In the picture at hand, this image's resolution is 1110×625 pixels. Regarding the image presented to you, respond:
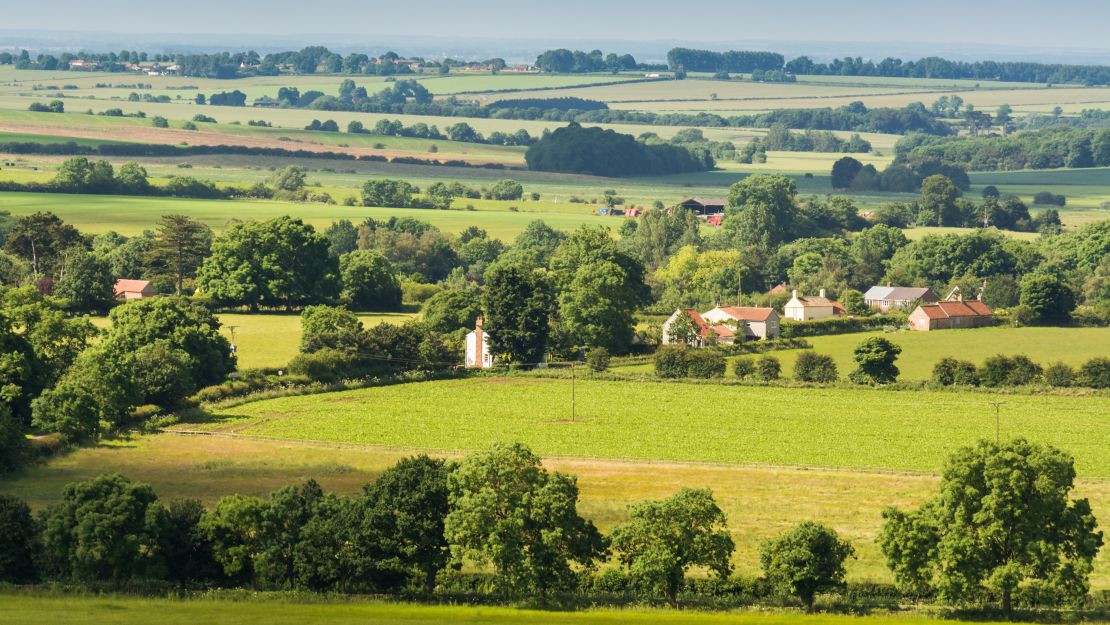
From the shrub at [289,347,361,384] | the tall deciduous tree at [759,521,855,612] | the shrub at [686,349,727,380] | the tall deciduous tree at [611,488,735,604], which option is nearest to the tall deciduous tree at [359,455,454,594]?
the tall deciduous tree at [611,488,735,604]

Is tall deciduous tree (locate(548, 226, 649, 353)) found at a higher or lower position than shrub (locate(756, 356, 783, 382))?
higher

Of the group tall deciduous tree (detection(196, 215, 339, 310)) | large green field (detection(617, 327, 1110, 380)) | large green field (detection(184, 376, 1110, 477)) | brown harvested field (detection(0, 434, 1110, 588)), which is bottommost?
large green field (detection(617, 327, 1110, 380))

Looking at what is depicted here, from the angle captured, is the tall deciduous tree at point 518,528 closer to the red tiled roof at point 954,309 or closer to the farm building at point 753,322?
the farm building at point 753,322

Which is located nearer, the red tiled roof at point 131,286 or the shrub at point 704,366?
the shrub at point 704,366

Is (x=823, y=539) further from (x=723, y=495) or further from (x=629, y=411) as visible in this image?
(x=629, y=411)

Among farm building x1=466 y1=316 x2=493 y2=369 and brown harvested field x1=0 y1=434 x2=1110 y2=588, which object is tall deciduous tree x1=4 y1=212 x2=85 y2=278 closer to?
farm building x1=466 y1=316 x2=493 y2=369

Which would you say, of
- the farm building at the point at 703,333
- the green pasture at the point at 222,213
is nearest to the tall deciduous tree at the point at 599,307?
the farm building at the point at 703,333

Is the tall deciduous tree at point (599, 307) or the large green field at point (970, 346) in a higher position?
the tall deciduous tree at point (599, 307)

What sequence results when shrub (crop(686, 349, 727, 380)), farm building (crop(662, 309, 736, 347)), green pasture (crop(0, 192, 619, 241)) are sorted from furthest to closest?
green pasture (crop(0, 192, 619, 241)), farm building (crop(662, 309, 736, 347)), shrub (crop(686, 349, 727, 380))
